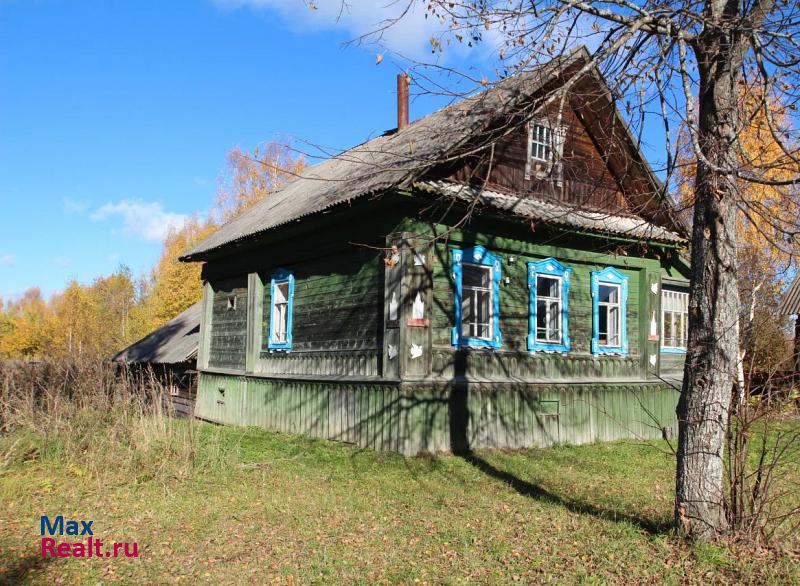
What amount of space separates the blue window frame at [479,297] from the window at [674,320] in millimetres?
6628

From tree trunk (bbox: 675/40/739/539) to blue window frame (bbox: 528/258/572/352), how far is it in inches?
241

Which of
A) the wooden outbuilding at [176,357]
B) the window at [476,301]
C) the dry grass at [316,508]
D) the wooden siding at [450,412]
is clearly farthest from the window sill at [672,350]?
the wooden outbuilding at [176,357]

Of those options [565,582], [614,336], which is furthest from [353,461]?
[614,336]

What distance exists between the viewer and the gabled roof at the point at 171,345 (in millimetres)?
19219

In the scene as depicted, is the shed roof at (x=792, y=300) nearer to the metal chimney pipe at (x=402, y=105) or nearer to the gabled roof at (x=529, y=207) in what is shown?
the gabled roof at (x=529, y=207)

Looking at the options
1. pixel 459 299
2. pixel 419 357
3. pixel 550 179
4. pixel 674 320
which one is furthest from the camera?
pixel 674 320

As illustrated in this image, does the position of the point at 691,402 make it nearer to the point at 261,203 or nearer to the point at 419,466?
the point at 419,466

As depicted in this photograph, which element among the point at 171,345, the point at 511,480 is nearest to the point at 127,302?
the point at 171,345

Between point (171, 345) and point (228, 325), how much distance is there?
19.7 ft

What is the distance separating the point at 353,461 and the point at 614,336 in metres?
6.48

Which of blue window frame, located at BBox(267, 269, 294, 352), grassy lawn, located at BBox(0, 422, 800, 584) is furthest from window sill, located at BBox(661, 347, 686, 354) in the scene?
blue window frame, located at BBox(267, 269, 294, 352)

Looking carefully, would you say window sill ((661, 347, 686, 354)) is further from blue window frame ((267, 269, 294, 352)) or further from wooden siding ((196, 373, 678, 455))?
blue window frame ((267, 269, 294, 352))

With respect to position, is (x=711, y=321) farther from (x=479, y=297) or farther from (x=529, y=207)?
(x=529, y=207)

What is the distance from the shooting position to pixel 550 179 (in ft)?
42.0
